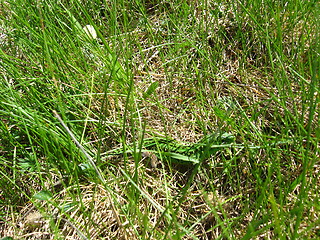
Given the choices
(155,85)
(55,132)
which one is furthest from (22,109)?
(155,85)

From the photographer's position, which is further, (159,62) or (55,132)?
(159,62)

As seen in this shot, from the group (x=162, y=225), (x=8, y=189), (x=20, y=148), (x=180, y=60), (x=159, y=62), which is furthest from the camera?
(x=159, y=62)

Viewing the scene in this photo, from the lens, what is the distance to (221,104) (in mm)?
1393

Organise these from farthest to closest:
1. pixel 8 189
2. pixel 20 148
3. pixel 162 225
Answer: pixel 20 148 < pixel 8 189 < pixel 162 225

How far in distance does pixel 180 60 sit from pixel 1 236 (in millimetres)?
1033

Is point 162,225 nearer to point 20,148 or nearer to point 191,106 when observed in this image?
point 191,106

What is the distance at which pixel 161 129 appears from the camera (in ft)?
4.64

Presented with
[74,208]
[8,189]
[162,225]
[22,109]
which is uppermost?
[22,109]

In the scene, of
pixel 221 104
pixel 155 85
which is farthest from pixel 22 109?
pixel 221 104

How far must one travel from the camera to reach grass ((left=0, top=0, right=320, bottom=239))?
42.9 inches

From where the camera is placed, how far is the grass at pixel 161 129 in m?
1.09

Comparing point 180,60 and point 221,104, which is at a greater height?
point 180,60

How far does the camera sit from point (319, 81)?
117 centimetres

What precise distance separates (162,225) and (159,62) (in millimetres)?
858
